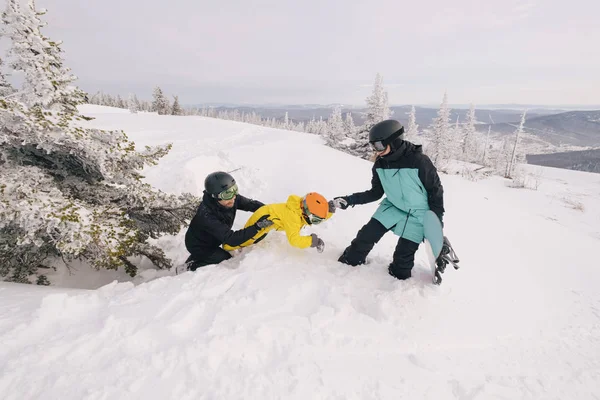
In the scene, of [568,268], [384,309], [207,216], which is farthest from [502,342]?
[207,216]

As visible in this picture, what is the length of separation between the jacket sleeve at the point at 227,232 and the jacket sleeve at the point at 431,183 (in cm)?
273

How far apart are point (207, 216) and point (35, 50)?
7909mm

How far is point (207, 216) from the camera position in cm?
487

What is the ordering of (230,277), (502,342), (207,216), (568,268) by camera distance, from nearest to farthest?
(502,342) < (230,277) < (207,216) < (568,268)

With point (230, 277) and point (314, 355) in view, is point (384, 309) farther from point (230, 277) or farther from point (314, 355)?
point (230, 277)

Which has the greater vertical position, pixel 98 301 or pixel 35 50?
pixel 35 50

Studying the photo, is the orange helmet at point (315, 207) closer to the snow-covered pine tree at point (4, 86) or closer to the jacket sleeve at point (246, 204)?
the jacket sleeve at point (246, 204)

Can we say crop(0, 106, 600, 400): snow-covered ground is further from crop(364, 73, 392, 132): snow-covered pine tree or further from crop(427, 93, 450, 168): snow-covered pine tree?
crop(427, 93, 450, 168): snow-covered pine tree

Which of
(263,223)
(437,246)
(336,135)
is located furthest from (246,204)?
(336,135)

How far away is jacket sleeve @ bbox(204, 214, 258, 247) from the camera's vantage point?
15.2 feet

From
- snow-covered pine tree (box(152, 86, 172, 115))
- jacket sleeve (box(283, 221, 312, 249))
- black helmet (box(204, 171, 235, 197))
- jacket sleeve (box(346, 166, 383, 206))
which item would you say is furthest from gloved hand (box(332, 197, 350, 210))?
snow-covered pine tree (box(152, 86, 172, 115))

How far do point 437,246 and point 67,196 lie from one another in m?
5.94

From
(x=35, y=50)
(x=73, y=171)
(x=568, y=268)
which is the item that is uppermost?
(x=35, y=50)

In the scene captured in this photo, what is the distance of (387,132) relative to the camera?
4.23 meters
